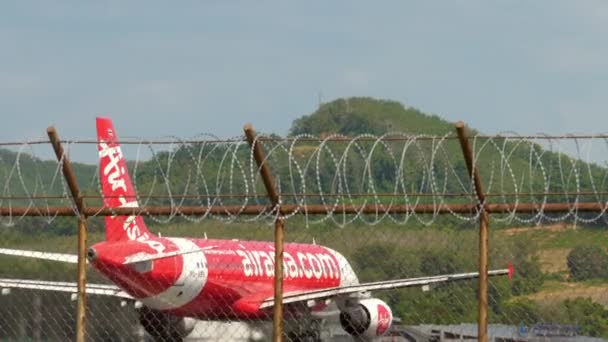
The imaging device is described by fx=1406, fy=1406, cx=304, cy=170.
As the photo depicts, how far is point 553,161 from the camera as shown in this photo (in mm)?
14117

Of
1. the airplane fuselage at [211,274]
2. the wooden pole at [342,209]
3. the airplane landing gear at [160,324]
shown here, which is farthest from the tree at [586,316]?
the airplane fuselage at [211,274]

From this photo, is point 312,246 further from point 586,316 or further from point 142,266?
point 586,316

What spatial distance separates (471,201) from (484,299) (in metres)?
0.88

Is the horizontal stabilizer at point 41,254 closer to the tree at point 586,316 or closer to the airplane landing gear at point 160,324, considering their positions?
the airplane landing gear at point 160,324

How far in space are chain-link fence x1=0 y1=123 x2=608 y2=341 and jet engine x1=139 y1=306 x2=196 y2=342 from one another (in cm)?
9

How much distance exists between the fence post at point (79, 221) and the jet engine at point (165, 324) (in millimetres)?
14659

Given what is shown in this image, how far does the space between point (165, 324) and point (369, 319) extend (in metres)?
6.89

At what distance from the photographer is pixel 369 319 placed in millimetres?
28641

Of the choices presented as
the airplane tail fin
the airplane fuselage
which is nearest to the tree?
the airplane fuselage

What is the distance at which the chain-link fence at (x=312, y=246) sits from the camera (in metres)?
13.4

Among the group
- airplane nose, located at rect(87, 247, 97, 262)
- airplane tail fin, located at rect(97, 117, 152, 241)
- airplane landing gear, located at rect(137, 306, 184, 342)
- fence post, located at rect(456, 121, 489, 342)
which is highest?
airplane tail fin, located at rect(97, 117, 152, 241)

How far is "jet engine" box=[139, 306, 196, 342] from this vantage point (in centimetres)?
2941

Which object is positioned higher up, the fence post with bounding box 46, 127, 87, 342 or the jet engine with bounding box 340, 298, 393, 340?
the fence post with bounding box 46, 127, 87, 342

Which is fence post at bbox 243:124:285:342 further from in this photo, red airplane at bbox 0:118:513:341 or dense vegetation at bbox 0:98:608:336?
red airplane at bbox 0:118:513:341
